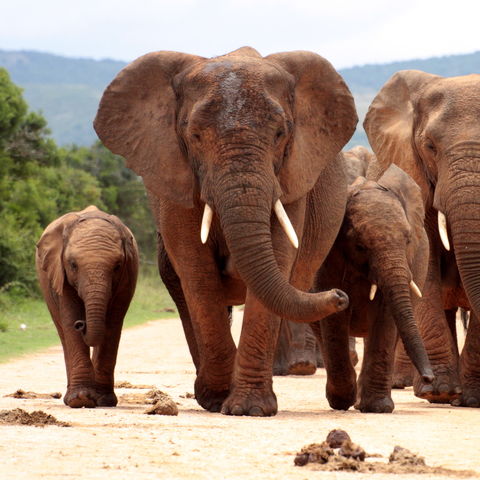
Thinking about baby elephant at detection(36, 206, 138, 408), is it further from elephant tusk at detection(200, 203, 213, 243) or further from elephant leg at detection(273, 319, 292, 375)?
elephant leg at detection(273, 319, 292, 375)

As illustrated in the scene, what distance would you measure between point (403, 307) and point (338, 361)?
0.85 meters

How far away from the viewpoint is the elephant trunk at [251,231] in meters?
7.90

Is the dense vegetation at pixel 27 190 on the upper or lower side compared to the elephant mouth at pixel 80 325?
upper

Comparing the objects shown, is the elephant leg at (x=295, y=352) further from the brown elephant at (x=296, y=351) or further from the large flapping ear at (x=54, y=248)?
the large flapping ear at (x=54, y=248)

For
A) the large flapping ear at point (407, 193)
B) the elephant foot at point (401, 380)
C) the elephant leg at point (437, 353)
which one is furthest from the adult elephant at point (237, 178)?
the elephant foot at point (401, 380)

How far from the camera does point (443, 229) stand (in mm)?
9922

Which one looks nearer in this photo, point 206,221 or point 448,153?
point 206,221

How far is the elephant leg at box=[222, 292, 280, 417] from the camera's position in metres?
8.47

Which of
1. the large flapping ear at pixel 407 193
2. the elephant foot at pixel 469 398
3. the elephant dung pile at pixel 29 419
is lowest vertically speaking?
the elephant dung pile at pixel 29 419

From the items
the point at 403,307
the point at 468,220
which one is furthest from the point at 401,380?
the point at 403,307

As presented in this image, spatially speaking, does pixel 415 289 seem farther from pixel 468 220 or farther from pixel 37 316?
pixel 37 316

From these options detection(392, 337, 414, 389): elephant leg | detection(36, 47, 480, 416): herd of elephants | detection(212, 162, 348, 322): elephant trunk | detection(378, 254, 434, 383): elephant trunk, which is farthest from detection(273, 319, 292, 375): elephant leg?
detection(212, 162, 348, 322): elephant trunk

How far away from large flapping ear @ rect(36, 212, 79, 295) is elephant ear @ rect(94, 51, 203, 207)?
4.03ft

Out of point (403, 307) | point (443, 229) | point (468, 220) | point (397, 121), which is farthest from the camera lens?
point (397, 121)
